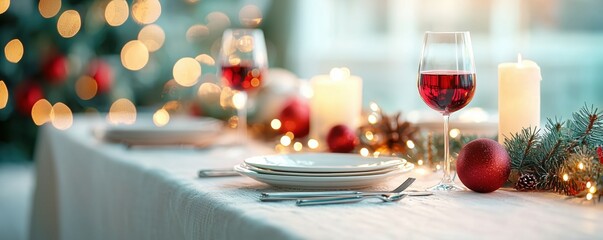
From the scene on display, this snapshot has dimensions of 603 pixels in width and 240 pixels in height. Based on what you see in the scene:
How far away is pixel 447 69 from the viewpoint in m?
1.19

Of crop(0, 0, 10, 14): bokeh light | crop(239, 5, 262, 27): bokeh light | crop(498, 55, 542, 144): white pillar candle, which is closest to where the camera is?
crop(498, 55, 542, 144): white pillar candle

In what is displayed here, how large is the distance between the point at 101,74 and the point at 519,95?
13.4 ft

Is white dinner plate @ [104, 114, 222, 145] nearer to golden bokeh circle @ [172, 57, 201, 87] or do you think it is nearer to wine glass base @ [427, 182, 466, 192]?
wine glass base @ [427, 182, 466, 192]

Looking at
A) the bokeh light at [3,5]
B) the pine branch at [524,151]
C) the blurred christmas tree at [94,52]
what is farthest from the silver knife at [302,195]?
the bokeh light at [3,5]

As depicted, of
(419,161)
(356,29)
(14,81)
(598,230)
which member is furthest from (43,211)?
(356,29)

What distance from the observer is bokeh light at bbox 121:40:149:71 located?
5211mm

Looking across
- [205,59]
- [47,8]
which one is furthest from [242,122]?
[47,8]

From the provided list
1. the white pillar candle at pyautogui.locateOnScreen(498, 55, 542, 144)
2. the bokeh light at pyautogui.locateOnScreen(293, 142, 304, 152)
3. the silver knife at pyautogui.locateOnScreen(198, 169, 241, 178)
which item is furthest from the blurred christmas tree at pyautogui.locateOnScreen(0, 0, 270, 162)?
the white pillar candle at pyautogui.locateOnScreen(498, 55, 542, 144)

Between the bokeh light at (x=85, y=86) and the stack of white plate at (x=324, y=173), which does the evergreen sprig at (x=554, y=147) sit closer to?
the stack of white plate at (x=324, y=173)

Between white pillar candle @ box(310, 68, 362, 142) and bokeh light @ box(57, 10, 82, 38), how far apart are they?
11.5 feet

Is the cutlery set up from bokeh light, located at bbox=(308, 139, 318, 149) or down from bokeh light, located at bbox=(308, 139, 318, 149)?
up


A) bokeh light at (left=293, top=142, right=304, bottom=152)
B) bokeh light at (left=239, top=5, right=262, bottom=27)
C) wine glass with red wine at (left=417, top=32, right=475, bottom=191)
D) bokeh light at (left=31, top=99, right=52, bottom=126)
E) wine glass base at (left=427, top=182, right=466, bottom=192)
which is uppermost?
bokeh light at (left=239, top=5, right=262, bottom=27)

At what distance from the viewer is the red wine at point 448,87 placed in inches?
46.7

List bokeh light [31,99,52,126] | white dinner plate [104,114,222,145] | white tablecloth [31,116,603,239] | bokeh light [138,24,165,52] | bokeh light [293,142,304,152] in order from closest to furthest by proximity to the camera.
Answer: white tablecloth [31,116,603,239] → bokeh light [293,142,304,152] → white dinner plate [104,114,222,145] → bokeh light [31,99,52,126] → bokeh light [138,24,165,52]
